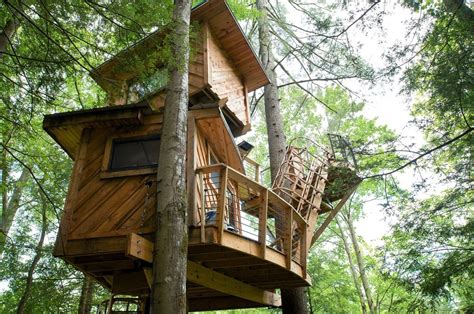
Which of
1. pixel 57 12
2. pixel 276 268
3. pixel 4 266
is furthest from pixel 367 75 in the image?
pixel 4 266

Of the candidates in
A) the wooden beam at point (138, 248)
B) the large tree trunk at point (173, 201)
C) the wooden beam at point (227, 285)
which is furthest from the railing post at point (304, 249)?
the large tree trunk at point (173, 201)

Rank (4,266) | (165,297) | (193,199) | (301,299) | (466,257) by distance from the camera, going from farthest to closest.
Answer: (4,266), (301,299), (466,257), (193,199), (165,297)

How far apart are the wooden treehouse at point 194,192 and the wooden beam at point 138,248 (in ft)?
0.04

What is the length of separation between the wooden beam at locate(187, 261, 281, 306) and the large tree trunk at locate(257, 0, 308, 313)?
Answer: 1.39ft

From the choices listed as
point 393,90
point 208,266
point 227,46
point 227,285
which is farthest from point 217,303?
point 227,46

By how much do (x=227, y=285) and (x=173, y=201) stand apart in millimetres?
3249

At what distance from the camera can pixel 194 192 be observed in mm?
5441

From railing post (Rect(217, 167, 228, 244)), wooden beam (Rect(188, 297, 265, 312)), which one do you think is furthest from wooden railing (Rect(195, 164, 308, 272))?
wooden beam (Rect(188, 297, 265, 312))

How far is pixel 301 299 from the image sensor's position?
782 cm

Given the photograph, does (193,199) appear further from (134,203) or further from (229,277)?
(229,277)

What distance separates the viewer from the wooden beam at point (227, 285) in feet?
18.6

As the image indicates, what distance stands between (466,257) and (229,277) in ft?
13.6

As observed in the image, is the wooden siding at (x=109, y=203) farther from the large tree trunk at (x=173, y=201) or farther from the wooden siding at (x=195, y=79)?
the large tree trunk at (x=173, y=201)

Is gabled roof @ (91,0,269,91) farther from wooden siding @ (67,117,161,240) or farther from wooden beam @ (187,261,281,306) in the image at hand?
wooden beam @ (187,261,281,306)
